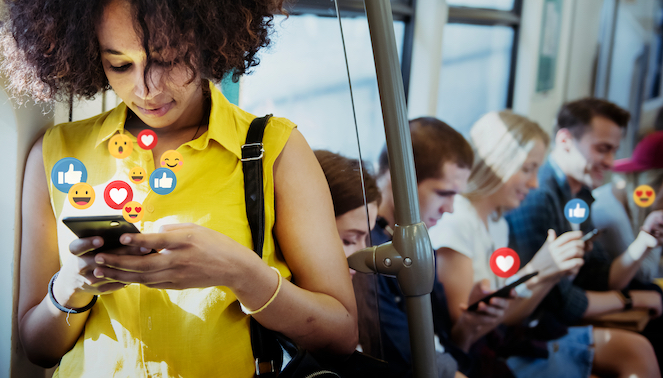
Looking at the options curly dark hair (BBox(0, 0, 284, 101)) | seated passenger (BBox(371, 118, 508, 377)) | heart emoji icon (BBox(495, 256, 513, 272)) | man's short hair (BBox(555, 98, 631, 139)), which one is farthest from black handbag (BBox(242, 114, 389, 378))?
man's short hair (BBox(555, 98, 631, 139))

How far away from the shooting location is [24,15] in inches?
20.8

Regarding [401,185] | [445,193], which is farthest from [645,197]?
[401,185]

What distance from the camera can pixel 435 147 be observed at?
3.44 feet

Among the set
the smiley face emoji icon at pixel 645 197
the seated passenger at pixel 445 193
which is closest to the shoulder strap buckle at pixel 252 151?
the seated passenger at pixel 445 193

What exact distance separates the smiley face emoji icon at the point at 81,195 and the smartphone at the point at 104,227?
0.11 metres

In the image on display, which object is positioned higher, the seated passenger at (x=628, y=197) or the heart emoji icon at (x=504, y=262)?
the seated passenger at (x=628, y=197)

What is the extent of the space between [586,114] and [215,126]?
81cm

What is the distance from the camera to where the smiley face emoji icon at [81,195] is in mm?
535

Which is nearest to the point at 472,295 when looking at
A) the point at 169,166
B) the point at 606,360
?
the point at 606,360

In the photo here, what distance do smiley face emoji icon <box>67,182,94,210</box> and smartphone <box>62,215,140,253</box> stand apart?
0.35 ft

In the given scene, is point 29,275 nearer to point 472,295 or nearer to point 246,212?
point 246,212

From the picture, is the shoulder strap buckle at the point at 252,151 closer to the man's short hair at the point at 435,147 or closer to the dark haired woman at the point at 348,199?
the dark haired woman at the point at 348,199

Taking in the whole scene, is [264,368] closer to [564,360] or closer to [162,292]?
[162,292]

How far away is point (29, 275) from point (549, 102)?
40.0 inches
